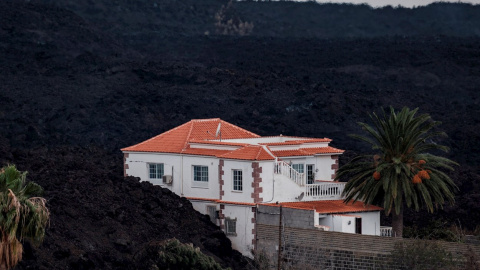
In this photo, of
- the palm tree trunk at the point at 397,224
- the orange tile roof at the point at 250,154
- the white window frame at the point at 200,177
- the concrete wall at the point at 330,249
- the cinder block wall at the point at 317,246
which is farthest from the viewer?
the white window frame at the point at 200,177

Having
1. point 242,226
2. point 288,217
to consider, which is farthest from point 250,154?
point 288,217

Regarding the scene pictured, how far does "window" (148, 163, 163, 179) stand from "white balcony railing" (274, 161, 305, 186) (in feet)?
21.7

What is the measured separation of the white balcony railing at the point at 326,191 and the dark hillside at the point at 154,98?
461 cm

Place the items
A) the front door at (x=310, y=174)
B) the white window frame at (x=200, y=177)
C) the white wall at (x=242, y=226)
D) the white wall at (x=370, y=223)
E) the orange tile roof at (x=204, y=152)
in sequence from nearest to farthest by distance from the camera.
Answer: the white wall at (x=242, y=226)
the white wall at (x=370, y=223)
the orange tile roof at (x=204, y=152)
the white window frame at (x=200, y=177)
the front door at (x=310, y=174)

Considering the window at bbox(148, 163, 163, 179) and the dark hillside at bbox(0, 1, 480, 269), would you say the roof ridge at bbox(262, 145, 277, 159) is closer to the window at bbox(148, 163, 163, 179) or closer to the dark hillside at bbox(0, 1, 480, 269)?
the dark hillside at bbox(0, 1, 480, 269)

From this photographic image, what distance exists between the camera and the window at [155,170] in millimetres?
55469

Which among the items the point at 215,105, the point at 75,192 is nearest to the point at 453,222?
the point at 75,192

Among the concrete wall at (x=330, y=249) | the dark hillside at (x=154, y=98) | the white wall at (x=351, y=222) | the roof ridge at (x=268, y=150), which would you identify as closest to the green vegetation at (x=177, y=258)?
the dark hillside at (x=154, y=98)

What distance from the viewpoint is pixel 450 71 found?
133125 mm

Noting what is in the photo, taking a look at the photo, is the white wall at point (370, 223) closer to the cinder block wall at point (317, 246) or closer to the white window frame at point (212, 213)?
the cinder block wall at point (317, 246)

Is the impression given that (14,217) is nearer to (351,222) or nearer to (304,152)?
(351,222)

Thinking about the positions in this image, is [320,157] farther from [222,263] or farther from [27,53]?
[27,53]

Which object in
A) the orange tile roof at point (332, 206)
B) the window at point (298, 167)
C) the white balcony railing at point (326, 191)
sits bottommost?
the orange tile roof at point (332, 206)

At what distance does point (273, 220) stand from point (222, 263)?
2819mm
